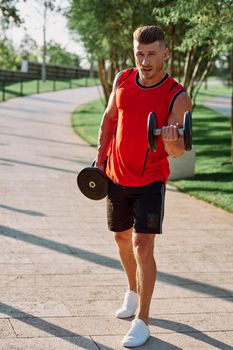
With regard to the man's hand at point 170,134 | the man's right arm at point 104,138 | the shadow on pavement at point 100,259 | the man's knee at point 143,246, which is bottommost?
the shadow on pavement at point 100,259

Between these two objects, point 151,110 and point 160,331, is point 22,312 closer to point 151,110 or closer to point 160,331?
point 160,331

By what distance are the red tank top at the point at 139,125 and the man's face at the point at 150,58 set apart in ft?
0.28

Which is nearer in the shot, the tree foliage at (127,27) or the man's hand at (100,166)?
the man's hand at (100,166)

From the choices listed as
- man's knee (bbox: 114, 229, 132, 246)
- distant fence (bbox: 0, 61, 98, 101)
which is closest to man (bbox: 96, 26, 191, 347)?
man's knee (bbox: 114, 229, 132, 246)

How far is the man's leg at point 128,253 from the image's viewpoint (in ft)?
16.1

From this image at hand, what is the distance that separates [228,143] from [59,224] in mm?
10670

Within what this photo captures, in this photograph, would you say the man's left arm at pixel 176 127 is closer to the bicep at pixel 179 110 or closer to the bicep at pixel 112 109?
the bicep at pixel 179 110

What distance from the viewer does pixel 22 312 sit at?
16.3 ft

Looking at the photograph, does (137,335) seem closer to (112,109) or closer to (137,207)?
(137,207)

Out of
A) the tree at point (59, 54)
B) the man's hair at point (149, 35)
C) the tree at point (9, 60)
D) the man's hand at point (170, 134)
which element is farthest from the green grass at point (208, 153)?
the tree at point (9, 60)

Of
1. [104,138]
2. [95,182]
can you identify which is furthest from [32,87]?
[95,182]

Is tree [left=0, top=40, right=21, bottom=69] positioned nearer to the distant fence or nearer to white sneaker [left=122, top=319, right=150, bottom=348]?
the distant fence

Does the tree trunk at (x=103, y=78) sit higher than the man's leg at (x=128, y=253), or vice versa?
the man's leg at (x=128, y=253)

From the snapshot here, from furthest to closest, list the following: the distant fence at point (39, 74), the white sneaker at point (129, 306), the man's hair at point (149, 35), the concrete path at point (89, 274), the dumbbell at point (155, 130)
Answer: the distant fence at point (39, 74), the white sneaker at point (129, 306), the concrete path at point (89, 274), the man's hair at point (149, 35), the dumbbell at point (155, 130)
